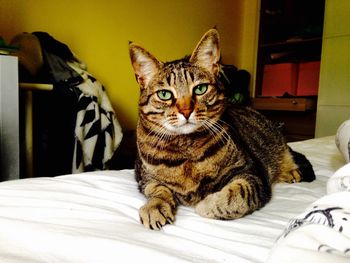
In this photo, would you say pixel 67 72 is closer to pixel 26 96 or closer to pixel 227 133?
pixel 26 96

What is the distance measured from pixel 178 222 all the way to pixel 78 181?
314 millimetres

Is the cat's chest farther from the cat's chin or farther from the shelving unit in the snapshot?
the shelving unit

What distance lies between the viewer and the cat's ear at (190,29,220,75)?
79cm

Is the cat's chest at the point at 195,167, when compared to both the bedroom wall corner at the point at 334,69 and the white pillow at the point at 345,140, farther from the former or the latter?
the bedroom wall corner at the point at 334,69

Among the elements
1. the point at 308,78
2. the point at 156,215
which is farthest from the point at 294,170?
the point at 308,78

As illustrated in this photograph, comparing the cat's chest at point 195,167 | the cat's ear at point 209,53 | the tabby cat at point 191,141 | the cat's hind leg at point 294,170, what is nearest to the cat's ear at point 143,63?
the tabby cat at point 191,141

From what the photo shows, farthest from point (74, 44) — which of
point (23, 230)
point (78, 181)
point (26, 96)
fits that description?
point (23, 230)

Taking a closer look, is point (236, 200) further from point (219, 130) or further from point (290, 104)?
point (290, 104)

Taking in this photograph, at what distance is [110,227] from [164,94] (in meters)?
0.36

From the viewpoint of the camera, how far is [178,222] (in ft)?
1.95

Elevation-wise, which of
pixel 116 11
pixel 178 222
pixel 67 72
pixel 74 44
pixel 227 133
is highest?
pixel 116 11

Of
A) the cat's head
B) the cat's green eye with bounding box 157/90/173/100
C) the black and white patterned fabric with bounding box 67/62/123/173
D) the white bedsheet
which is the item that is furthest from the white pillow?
the black and white patterned fabric with bounding box 67/62/123/173

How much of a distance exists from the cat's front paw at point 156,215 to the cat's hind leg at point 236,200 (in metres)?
0.07

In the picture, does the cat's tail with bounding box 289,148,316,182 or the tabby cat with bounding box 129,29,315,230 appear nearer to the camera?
the tabby cat with bounding box 129,29,315,230
